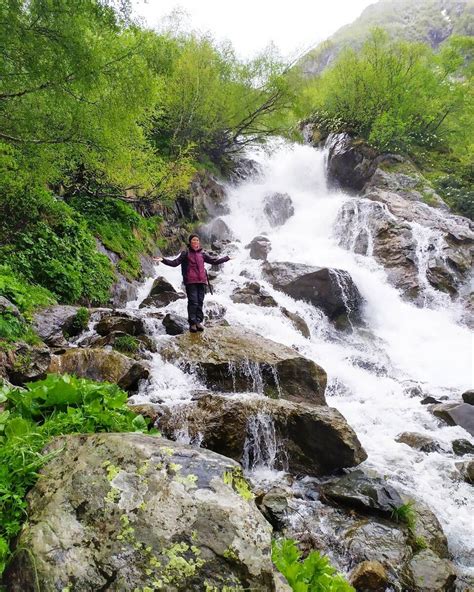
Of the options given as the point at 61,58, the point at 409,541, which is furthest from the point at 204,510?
the point at 61,58

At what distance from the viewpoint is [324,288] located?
1459 cm

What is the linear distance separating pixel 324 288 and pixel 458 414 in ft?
22.5

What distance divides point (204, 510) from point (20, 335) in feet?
17.4

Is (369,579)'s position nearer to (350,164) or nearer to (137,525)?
(137,525)

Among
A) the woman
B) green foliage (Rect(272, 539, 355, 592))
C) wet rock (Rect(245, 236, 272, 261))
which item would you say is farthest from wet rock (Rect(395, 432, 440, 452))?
wet rock (Rect(245, 236, 272, 261))

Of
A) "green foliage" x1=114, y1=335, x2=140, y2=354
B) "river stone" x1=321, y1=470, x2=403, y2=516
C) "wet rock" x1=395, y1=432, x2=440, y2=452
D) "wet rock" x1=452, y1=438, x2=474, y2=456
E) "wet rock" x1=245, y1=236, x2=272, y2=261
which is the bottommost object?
"wet rock" x1=452, y1=438, x2=474, y2=456

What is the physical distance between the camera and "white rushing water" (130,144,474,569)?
21.0 ft

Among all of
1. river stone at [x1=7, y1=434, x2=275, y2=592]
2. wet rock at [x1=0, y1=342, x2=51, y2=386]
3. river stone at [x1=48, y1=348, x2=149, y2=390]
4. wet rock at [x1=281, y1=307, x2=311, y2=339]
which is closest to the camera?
river stone at [x1=7, y1=434, x2=275, y2=592]

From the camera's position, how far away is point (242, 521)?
2.05 m

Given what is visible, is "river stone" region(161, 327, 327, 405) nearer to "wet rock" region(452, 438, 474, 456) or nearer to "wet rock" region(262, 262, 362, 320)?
"wet rock" region(452, 438, 474, 456)

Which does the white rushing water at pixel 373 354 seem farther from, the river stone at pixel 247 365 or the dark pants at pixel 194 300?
the dark pants at pixel 194 300

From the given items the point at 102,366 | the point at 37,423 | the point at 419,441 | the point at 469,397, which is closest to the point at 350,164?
Answer: the point at 469,397

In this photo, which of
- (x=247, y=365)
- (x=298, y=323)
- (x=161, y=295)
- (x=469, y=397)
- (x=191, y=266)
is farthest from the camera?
(x=298, y=323)

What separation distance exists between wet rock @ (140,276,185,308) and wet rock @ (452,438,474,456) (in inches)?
323
